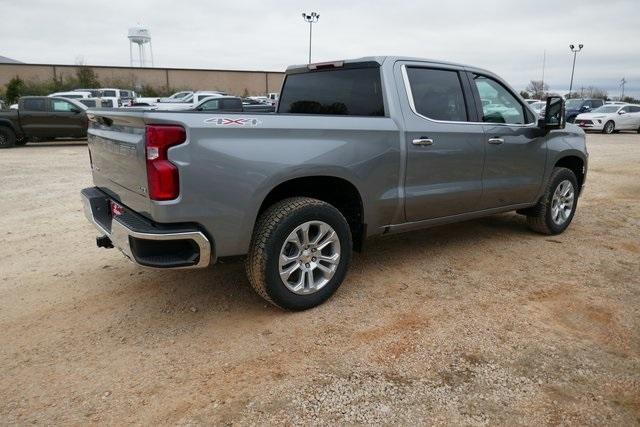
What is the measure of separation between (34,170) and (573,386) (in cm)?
1072

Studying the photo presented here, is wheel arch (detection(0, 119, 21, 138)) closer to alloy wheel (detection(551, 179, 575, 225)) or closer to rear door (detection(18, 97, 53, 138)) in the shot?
rear door (detection(18, 97, 53, 138))

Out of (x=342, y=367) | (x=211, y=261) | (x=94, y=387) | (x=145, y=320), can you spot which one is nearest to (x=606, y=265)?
(x=342, y=367)

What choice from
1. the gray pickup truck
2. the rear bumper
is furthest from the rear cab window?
the rear bumper

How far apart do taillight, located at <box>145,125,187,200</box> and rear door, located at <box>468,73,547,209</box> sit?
9.55 ft

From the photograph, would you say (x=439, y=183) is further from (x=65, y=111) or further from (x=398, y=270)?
(x=65, y=111)

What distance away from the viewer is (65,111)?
15836mm

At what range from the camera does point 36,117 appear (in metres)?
15.5

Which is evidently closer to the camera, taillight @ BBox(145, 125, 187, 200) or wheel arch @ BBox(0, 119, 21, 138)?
taillight @ BBox(145, 125, 187, 200)

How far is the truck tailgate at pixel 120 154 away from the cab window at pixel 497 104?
10.2ft

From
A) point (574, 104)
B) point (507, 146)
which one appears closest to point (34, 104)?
point (507, 146)

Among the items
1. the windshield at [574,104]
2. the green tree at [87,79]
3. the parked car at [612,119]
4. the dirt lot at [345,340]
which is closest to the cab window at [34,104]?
the dirt lot at [345,340]

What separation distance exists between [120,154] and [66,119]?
14527 millimetres

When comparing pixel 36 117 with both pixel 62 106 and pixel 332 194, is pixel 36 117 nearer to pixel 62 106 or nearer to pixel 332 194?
pixel 62 106

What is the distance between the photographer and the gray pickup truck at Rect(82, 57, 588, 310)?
2.99 metres
